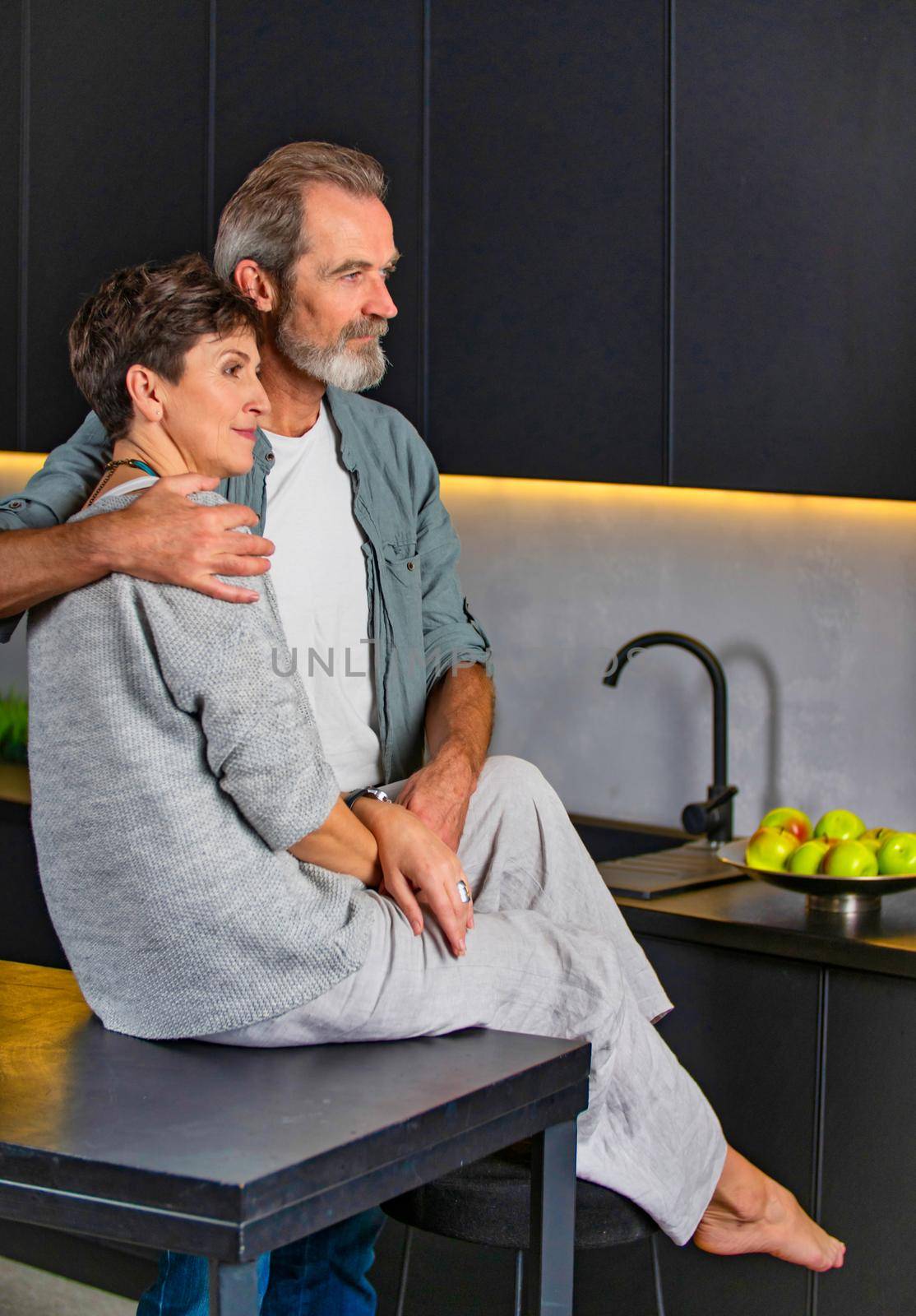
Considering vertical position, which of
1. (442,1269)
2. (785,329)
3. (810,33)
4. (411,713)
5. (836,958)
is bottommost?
Result: (442,1269)

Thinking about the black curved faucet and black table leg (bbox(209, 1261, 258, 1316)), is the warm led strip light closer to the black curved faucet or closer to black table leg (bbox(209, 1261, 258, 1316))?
the black curved faucet

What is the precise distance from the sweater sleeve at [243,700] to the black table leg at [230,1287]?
0.39 m

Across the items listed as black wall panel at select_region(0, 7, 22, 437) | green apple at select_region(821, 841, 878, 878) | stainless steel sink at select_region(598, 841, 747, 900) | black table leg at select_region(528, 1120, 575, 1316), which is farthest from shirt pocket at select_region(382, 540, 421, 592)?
black wall panel at select_region(0, 7, 22, 437)

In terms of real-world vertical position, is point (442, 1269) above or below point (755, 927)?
below

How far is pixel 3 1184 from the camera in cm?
123

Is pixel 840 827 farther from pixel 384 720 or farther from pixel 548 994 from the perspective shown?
pixel 548 994

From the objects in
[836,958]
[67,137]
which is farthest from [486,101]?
[836,958]

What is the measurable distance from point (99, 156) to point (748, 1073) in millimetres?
2488

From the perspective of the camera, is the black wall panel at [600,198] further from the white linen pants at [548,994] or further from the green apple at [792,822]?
the white linen pants at [548,994]

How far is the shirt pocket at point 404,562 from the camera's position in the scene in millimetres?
2146

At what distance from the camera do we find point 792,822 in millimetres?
2607

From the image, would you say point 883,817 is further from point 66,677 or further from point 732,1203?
point 66,677

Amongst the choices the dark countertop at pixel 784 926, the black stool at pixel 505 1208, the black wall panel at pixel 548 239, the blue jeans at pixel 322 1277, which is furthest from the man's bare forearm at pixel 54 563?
the black wall panel at pixel 548 239

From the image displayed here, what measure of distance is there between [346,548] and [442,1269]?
117 cm
